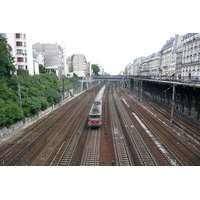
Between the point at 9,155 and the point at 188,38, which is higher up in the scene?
the point at 188,38

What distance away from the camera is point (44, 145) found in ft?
62.2

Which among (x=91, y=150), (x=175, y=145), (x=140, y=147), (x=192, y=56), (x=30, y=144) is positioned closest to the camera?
(x=91, y=150)

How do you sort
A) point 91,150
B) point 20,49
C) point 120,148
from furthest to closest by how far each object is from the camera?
point 20,49 < point 120,148 < point 91,150

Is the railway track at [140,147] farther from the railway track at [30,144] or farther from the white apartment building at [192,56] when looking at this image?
the white apartment building at [192,56]

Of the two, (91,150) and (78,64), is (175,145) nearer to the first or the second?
(91,150)

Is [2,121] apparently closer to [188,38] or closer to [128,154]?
[128,154]

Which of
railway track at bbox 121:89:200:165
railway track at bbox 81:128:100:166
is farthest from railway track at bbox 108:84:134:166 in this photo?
railway track at bbox 121:89:200:165

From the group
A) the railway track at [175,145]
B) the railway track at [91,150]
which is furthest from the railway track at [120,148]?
the railway track at [175,145]

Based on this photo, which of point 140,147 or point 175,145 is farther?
point 175,145

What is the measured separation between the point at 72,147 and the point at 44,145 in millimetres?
3655

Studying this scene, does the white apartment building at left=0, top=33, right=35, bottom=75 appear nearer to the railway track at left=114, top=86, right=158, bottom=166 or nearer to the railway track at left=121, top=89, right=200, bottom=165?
the railway track at left=114, top=86, right=158, bottom=166

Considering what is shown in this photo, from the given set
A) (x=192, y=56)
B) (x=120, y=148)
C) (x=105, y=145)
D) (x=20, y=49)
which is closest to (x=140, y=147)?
(x=120, y=148)

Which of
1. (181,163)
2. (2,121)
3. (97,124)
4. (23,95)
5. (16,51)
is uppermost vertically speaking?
(16,51)

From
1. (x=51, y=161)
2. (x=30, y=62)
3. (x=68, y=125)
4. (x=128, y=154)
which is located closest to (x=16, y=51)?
(x=30, y=62)
